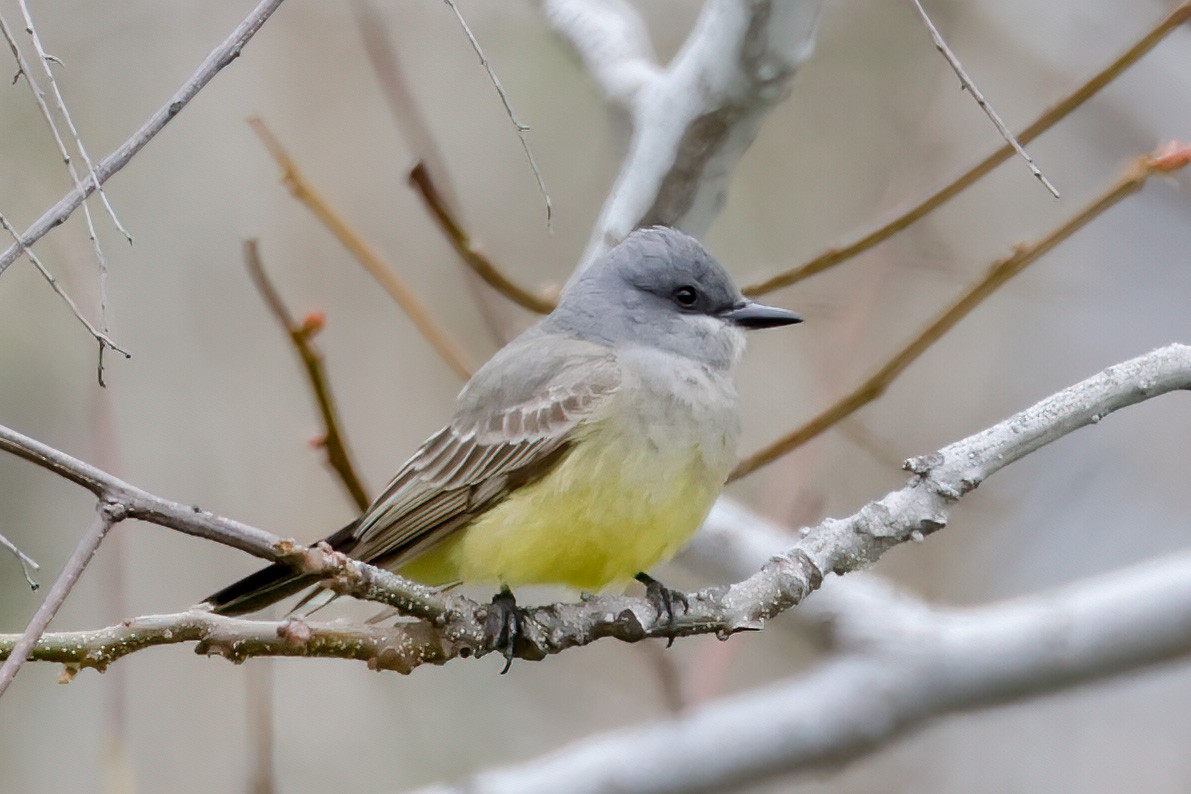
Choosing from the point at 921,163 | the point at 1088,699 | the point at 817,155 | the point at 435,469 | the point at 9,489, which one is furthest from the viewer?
the point at 817,155

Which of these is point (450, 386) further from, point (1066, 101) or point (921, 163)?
point (1066, 101)

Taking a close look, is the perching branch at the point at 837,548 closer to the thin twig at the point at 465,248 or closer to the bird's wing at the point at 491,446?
the bird's wing at the point at 491,446

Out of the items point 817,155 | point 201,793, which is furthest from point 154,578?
point 817,155

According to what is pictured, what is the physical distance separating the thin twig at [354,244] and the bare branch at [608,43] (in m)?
0.96

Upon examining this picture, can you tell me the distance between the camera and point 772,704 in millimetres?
4168

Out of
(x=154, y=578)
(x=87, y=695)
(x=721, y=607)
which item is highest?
(x=154, y=578)

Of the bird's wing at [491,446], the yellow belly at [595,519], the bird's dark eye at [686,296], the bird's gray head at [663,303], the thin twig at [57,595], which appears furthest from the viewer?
the bird's dark eye at [686,296]

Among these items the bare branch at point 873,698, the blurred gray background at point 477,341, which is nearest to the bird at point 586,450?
the bare branch at point 873,698

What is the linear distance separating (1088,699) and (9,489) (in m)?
5.96

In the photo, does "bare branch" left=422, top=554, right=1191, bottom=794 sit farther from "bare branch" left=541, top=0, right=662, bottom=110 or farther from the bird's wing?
"bare branch" left=541, top=0, right=662, bottom=110

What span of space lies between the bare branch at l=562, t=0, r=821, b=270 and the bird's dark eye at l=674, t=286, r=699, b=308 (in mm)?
181

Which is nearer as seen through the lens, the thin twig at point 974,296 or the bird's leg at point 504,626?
the bird's leg at point 504,626

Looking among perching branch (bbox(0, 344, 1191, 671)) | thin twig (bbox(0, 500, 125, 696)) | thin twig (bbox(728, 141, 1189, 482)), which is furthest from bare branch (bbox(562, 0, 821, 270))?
thin twig (bbox(0, 500, 125, 696))

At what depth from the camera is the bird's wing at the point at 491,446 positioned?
3.52 metres
